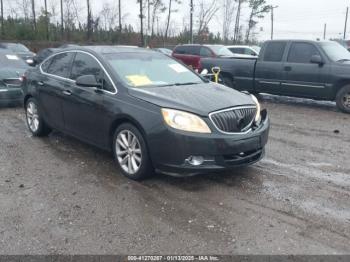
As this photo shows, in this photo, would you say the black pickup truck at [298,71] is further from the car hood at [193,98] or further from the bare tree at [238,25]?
the bare tree at [238,25]

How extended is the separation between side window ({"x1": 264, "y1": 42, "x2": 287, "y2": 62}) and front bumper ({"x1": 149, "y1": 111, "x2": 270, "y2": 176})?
6.57m

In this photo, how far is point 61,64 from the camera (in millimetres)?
6367

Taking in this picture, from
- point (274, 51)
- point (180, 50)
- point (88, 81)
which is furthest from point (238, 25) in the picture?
point (88, 81)

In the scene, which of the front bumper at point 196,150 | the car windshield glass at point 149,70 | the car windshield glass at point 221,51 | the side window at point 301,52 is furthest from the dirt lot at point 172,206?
the car windshield glass at point 221,51

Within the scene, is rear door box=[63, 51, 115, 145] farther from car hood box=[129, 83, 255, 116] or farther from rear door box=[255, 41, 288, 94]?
rear door box=[255, 41, 288, 94]

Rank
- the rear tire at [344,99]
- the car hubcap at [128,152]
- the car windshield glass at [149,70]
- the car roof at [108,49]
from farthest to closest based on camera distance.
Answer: the rear tire at [344,99] < the car roof at [108,49] < the car windshield glass at [149,70] < the car hubcap at [128,152]

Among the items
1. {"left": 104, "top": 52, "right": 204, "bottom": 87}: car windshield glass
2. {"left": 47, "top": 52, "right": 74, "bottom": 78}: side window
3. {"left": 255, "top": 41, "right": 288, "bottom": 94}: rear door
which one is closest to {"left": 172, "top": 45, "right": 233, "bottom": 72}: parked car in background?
{"left": 255, "top": 41, "right": 288, "bottom": 94}: rear door

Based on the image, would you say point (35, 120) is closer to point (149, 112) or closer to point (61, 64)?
point (61, 64)

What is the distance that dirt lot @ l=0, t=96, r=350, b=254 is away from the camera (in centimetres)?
354

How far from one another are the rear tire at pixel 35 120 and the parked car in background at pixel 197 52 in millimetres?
10606

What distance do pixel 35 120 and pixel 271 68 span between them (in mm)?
6373

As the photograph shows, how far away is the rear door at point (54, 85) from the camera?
6.13m

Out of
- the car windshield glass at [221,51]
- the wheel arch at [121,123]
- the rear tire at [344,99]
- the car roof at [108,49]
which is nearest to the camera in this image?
the wheel arch at [121,123]

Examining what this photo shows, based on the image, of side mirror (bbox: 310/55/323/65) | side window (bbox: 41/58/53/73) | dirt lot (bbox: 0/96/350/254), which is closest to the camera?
dirt lot (bbox: 0/96/350/254)
